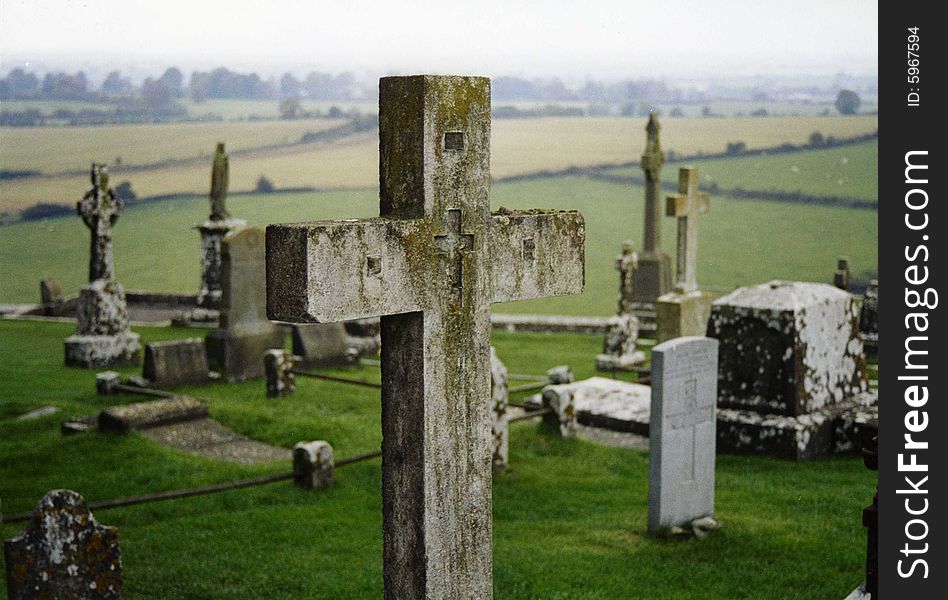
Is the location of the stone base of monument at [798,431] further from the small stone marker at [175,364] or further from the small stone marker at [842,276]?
the small stone marker at [842,276]

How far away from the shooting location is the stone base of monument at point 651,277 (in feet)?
71.1

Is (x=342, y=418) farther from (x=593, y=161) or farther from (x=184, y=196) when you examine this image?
(x=593, y=161)

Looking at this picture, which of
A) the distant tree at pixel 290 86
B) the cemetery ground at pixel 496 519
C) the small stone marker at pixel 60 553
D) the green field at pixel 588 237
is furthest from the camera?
the distant tree at pixel 290 86

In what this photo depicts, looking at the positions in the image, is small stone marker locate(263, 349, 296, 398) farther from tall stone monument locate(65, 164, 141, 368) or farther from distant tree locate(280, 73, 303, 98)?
distant tree locate(280, 73, 303, 98)

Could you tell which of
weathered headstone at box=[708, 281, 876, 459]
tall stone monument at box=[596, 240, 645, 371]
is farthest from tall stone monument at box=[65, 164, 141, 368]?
weathered headstone at box=[708, 281, 876, 459]

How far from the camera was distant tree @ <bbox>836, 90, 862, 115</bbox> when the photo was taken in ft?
141

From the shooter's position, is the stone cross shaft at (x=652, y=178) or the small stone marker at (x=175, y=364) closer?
the small stone marker at (x=175, y=364)

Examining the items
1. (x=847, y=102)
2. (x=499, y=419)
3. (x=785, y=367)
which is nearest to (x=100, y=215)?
(x=499, y=419)

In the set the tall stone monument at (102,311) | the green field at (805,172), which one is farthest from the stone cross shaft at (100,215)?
the green field at (805,172)

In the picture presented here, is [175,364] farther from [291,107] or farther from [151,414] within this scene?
[291,107]

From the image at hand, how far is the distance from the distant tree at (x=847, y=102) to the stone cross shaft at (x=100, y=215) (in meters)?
32.0

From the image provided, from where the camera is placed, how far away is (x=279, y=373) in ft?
48.1
